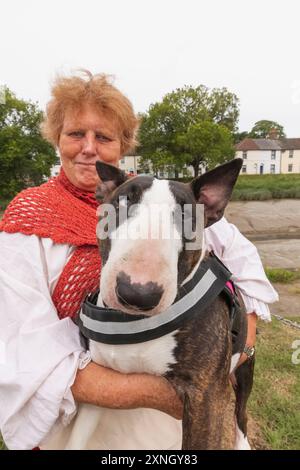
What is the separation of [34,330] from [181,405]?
73 cm

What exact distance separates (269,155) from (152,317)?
189 ft

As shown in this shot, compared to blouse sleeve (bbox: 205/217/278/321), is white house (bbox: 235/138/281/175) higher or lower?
higher

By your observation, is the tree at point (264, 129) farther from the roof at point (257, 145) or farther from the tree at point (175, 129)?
the tree at point (175, 129)

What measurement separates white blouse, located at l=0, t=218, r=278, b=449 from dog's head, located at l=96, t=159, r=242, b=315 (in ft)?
1.27

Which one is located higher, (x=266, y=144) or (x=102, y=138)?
(x=266, y=144)

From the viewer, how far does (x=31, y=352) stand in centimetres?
158

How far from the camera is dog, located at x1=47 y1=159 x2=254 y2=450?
1238 mm

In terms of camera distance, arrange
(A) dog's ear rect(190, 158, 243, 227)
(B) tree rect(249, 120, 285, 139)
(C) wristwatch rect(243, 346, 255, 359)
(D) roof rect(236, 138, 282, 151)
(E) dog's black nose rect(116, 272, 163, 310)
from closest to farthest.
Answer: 1. (E) dog's black nose rect(116, 272, 163, 310)
2. (A) dog's ear rect(190, 158, 243, 227)
3. (C) wristwatch rect(243, 346, 255, 359)
4. (D) roof rect(236, 138, 282, 151)
5. (B) tree rect(249, 120, 285, 139)

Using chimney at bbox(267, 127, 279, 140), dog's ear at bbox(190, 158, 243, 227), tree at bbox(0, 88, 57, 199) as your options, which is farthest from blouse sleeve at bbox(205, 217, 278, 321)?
chimney at bbox(267, 127, 279, 140)

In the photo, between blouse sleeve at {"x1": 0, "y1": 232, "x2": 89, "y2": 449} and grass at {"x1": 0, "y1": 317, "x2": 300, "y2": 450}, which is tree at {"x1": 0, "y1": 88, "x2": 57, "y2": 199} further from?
blouse sleeve at {"x1": 0, "y1": 232, "x2": 89, "y2": 449}

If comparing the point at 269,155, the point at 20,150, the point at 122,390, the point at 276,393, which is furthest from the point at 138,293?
the point at 269,155

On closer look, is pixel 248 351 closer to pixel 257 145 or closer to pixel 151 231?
pixel 151 231
